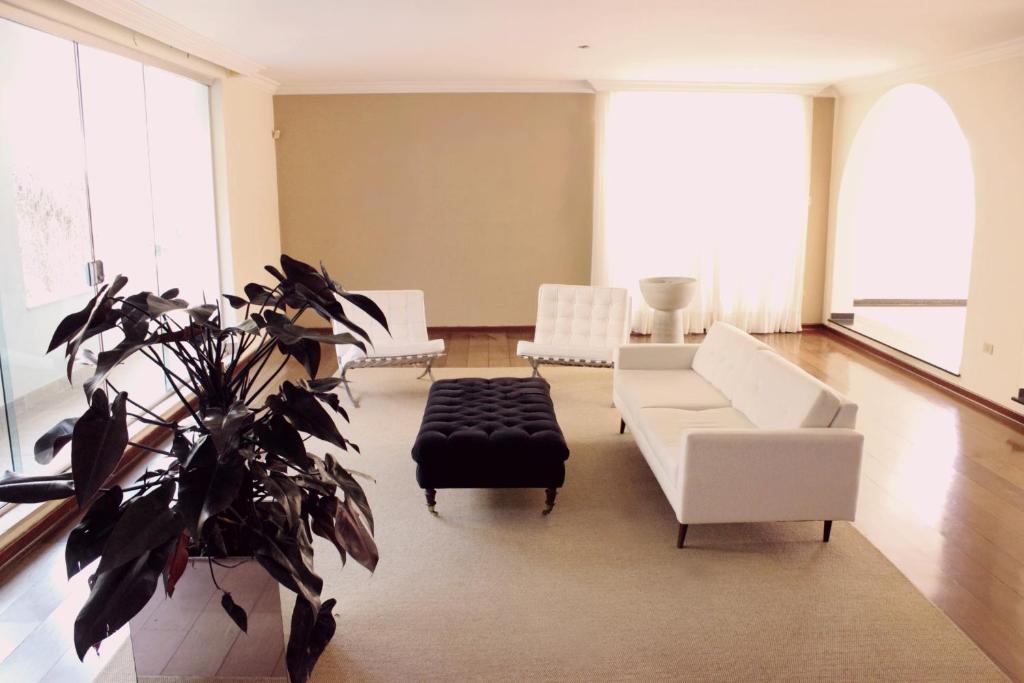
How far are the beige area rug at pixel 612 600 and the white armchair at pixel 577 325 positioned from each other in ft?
5.93

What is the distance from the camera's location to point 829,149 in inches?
358

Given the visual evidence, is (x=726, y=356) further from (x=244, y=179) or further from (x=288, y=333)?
(x=244, y=179)

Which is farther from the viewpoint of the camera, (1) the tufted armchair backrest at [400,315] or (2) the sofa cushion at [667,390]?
(1) the tufted armchair backrest at [400,315]

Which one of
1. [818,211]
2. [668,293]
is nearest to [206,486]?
[668,293]

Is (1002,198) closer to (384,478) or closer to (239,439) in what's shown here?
(384,478)

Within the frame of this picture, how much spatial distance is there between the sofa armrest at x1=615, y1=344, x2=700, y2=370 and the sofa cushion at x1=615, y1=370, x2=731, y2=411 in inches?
2.7

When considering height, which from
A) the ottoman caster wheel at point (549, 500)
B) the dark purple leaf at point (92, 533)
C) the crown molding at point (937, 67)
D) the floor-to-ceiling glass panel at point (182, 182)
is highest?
the crown molding at point (937, 67)

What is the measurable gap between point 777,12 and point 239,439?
4.06 metres

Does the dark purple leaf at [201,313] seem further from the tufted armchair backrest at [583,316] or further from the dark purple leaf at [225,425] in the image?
the tufted armchair backrest at [583,316]

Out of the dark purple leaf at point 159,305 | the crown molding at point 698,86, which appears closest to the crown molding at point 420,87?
the crown molding at point 698,86

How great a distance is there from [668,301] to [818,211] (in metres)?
3.04

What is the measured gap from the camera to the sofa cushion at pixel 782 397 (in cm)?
400

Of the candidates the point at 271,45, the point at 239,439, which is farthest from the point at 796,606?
the point at 271,45

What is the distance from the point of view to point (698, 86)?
8.54 metres
